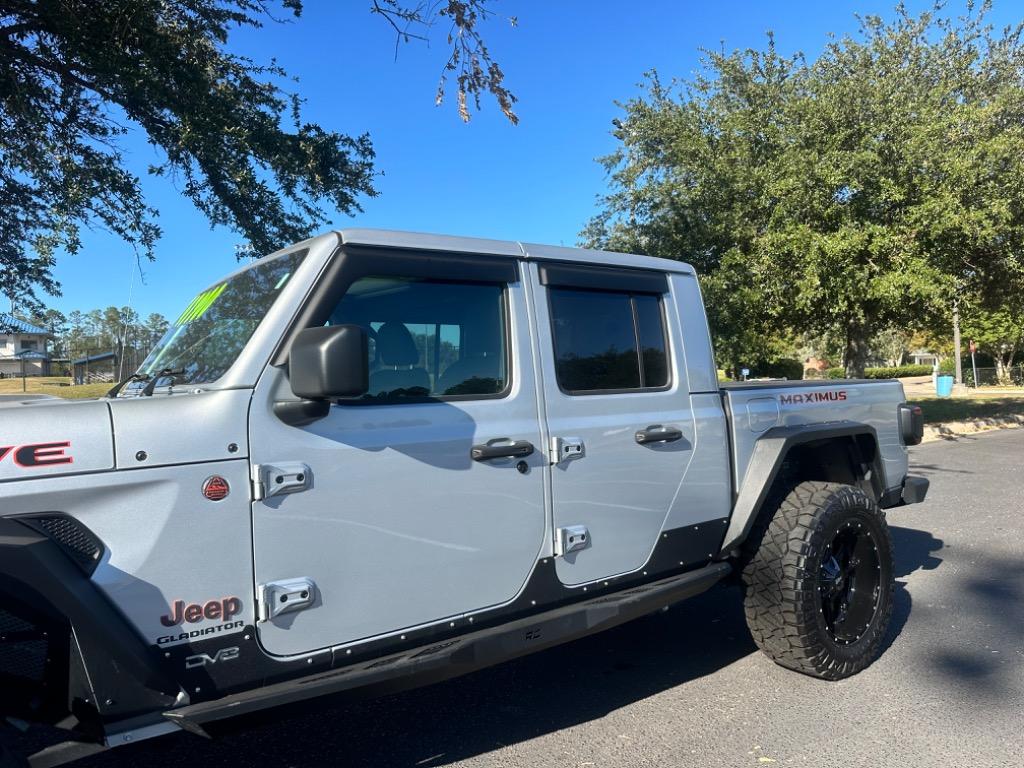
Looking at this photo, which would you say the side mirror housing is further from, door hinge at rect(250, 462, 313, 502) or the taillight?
the taillight

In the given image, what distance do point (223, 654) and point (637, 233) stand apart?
13.9 m

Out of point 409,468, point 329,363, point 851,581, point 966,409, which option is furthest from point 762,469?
point 966,409

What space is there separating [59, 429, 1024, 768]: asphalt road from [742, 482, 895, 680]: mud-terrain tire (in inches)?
6.9

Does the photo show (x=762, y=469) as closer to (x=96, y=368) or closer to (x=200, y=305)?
(x=200, y=305)

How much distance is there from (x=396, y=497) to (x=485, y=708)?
1.51 m

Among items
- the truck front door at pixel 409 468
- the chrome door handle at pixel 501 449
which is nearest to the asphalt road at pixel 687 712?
the truck front door at pixel 409 468

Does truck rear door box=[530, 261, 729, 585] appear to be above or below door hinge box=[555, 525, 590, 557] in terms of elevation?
above

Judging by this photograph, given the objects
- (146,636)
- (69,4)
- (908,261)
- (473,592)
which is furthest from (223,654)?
(908,261)

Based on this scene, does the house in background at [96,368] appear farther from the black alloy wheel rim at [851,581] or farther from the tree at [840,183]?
the tree at [840,183]

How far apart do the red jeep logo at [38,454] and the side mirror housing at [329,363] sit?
2.09ft

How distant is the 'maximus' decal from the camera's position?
3.99m

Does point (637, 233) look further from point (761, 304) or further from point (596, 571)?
point (596, 571)

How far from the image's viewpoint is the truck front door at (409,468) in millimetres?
2363

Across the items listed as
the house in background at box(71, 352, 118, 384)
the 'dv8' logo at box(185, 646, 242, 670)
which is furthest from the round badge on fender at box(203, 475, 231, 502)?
the house in background at box(71, 352, 118, 384)
